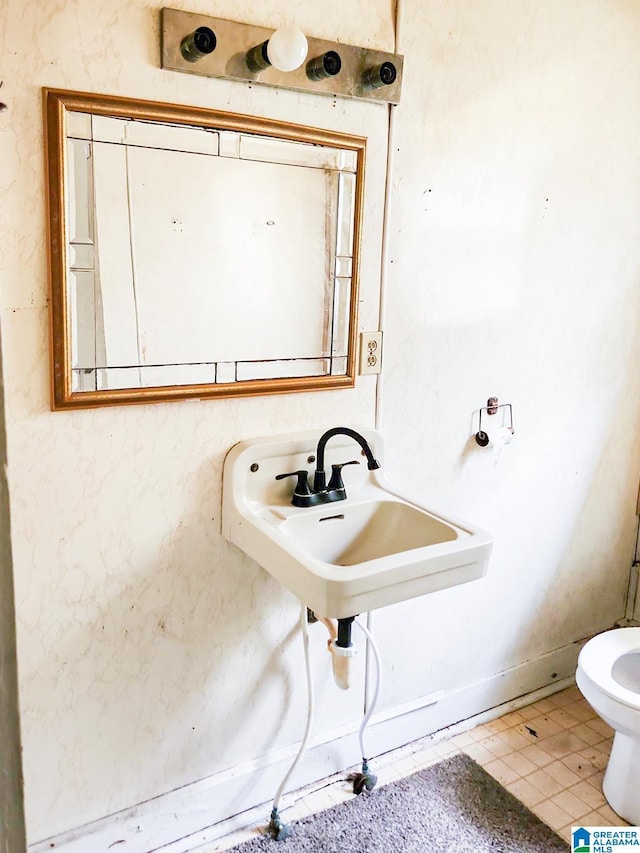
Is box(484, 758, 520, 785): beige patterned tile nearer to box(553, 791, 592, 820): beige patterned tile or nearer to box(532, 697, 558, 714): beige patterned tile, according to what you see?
box(553, 791, 592, 820): beige patterned tile

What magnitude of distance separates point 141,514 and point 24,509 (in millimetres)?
235

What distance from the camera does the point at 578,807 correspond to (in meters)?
1.84

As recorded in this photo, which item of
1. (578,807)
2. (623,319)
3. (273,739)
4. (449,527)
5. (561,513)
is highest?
(623,319)

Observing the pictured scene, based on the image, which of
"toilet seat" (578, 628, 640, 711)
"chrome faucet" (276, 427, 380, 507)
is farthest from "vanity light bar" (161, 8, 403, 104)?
"toilet seat" (578, 628, 640, 711)

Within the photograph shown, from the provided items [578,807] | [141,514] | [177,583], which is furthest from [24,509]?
[578,807]

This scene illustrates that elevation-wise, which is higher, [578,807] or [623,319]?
[623,319]

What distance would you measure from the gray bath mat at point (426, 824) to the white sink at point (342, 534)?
2.21 feet

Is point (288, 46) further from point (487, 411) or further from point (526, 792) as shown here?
point (526, 792)

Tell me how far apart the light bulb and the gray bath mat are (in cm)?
172

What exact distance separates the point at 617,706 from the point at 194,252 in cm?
146

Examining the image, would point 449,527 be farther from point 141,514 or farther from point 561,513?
point 561,513

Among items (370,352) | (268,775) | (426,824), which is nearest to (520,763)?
(426,824)

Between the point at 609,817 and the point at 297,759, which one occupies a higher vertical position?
the point at 297,759

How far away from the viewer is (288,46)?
1268 mm
